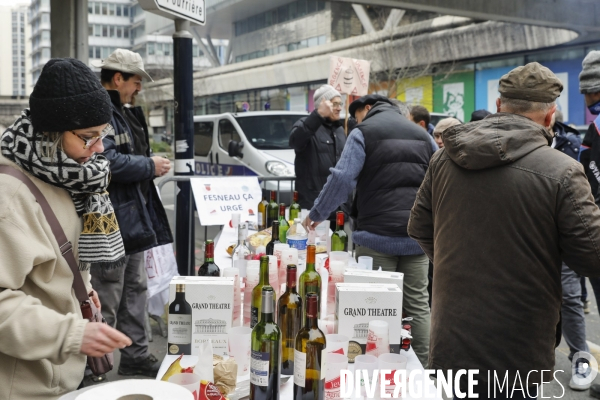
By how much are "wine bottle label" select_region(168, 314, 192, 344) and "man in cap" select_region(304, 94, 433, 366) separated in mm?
1918

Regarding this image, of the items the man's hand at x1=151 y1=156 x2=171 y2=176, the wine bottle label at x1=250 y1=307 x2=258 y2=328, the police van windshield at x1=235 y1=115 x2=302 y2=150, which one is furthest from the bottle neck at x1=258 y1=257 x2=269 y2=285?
the police van windshield at x1=235 y1=115 x2=302 y2=150

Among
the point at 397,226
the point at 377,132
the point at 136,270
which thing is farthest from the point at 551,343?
the point at 136,270

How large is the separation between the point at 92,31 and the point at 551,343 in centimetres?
9518

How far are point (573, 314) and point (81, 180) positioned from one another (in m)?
3.83

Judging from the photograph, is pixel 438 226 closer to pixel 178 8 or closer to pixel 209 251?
pixel 209 251

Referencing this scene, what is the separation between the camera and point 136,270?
4535 mm

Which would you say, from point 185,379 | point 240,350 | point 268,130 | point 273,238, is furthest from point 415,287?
point 268,130

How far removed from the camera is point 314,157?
257 inches

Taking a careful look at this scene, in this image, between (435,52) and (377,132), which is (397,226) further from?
(435,52)

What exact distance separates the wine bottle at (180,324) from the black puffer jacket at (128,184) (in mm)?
1662

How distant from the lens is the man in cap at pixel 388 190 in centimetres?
423

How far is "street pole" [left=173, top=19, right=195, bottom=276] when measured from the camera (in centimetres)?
532

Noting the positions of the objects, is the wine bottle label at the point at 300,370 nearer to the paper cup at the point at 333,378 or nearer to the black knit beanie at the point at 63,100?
the paper cup at the point at 333,378

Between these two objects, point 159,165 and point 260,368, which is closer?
point 260,368
